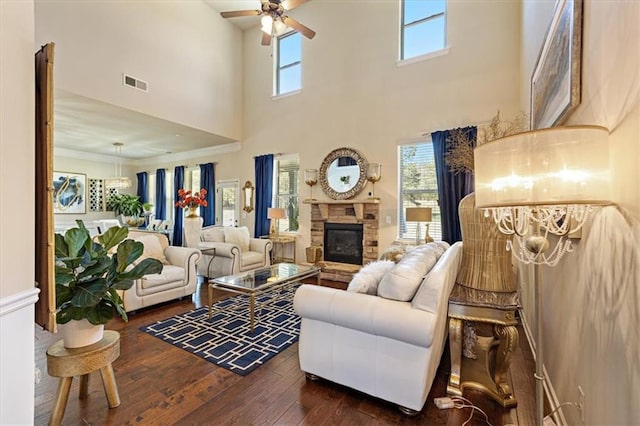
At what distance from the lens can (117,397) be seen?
75.4 inches

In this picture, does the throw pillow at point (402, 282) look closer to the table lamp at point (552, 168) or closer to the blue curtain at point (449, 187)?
the table lamp at point (552, 168)

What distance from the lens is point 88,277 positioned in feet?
5.59

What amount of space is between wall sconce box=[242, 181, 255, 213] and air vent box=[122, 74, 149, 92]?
2783mm

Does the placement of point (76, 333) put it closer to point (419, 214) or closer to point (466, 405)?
point (466, 405)

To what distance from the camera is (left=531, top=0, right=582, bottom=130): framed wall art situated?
5.07 ft

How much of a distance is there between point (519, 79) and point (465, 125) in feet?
2.94

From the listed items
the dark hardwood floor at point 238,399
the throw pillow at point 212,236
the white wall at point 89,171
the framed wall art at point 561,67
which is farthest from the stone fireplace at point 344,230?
the white wall at point 89,171

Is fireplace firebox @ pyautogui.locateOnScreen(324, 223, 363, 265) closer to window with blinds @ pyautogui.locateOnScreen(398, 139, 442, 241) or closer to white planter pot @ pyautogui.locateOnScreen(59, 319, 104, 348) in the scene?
window with blinds @ pyautogui.locateOnScreen(398, 139, 442, 241)

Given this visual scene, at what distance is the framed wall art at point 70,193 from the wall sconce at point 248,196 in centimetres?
509

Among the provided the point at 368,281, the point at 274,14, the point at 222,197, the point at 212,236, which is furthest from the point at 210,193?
the point at 368,281

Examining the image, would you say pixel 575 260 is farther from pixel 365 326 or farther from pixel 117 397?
pixel 117 397

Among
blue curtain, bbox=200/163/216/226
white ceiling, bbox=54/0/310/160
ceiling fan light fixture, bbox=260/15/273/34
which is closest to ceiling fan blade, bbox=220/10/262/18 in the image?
ceiling fan light fixture, bbox=260/15/273/34

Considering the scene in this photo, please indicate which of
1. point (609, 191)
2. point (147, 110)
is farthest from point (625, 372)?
point (147, 110)

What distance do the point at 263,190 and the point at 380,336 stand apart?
17.6 ft
